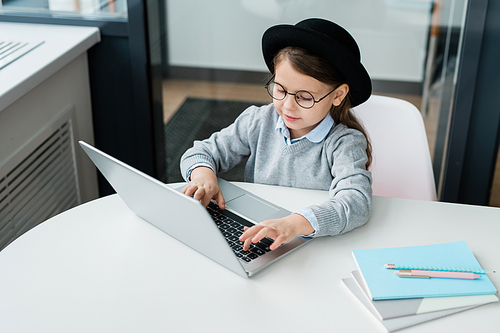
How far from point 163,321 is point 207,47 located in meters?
1.48

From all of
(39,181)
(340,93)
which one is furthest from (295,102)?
(39,181)

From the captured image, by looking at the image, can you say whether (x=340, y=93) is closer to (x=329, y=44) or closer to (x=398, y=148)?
(x=329, y=44)

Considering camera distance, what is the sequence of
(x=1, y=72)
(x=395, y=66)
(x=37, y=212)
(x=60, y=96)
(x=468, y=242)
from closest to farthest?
1. (x=468, y=242)
2. (x=1, y=72)
3. (x=37, y=212)
4. (x=60, y=96)
5. (x=395, y=66)

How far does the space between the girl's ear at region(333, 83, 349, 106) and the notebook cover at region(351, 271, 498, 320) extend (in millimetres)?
542

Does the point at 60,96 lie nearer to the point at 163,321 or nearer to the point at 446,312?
the point at 163,321

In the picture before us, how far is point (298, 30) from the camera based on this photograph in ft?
3.72

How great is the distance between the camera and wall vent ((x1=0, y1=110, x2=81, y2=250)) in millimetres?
1566

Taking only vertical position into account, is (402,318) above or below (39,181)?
above

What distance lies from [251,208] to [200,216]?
323 mm

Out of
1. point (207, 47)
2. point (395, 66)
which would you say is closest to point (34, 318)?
point (207, 47)

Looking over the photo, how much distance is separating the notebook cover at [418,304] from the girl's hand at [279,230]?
19cm

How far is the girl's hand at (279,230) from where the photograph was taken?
97cm

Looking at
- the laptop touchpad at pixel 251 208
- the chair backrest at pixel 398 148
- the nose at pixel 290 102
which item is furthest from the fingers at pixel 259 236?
the chair backrest at pixel 398 148

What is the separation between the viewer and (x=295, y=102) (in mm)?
1213
